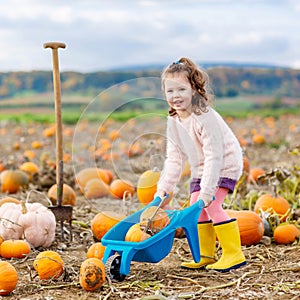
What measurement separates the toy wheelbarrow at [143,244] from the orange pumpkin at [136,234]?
6cm

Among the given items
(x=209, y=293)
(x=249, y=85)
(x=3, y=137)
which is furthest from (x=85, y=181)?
(x=249, y=85)

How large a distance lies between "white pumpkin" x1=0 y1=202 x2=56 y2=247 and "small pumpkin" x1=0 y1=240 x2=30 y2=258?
0.70 ft

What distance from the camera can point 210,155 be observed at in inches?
160

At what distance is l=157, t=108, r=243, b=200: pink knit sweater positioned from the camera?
4055 millimetres

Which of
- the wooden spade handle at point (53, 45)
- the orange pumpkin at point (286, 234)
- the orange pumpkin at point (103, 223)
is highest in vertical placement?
the wooden spade handle at point (53, 45)

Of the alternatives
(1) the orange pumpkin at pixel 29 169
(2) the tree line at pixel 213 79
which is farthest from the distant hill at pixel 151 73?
(1) the orange pumpkin at pixel 29 169

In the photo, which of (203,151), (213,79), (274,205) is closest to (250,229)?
(274,205)

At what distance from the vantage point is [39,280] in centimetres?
389

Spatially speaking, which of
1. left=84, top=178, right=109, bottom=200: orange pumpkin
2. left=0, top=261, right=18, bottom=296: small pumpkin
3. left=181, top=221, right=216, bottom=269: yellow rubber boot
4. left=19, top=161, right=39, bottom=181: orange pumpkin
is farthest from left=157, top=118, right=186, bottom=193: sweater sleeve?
left=19, top=161, right=39, bottom=181: orange pumpkin

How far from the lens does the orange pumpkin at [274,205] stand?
544cm

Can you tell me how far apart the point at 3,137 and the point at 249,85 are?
1065 centimetres

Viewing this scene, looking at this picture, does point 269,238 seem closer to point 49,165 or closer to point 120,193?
point 120,193

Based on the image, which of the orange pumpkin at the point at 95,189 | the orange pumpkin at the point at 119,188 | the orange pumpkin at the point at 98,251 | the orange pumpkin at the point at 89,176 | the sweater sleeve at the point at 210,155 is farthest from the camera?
the orange pumpkin at the point at 89,176

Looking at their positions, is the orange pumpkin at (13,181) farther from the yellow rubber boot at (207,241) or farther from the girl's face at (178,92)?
the girl's face at (178,92)
